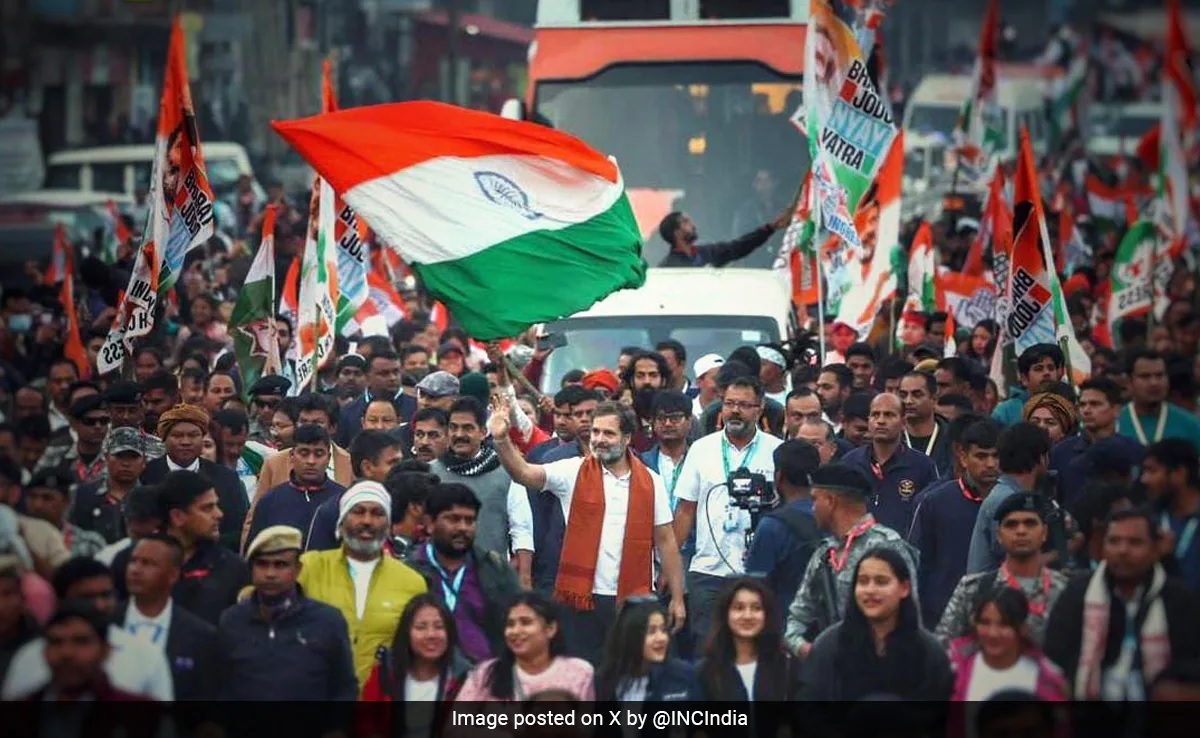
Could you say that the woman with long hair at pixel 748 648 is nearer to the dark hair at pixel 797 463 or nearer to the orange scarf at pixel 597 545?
the dark hair at pixel 797 463

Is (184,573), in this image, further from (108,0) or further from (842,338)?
(108,0)

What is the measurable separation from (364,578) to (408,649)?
64 centimetres

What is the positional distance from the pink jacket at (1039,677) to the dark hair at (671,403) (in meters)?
3.49

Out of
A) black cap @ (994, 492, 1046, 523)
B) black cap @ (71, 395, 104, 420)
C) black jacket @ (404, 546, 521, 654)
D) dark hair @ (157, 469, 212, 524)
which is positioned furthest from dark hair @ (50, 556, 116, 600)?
black cap @ (71, 395, 104, 420)

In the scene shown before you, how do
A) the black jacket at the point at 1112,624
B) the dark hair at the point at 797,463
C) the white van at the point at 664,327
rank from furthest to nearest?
the white van at the point at 664,327 < the dark hair at the point at 797,463 < the black jacket at the point at 1112,624

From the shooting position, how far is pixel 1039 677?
8047mm

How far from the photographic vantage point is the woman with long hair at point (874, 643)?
332 inches

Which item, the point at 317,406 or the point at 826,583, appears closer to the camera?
the point at 826,583

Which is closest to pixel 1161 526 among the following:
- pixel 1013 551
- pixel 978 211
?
pixel 1013 551

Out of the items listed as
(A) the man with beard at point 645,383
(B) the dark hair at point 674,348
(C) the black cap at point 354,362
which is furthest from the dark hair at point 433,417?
(C) the black cap at point 354,362

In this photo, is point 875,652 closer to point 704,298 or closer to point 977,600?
point 977,600

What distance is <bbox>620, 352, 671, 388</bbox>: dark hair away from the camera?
1320 cm

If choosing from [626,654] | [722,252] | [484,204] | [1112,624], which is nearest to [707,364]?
[484,204]

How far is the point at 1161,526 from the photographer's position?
8.95 meters
